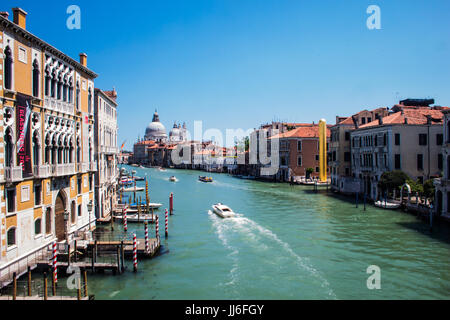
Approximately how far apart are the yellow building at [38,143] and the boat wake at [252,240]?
281 inches

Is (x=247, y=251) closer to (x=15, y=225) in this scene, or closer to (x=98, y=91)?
(x=15, y=225)

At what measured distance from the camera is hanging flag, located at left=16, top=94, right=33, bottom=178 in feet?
43.6

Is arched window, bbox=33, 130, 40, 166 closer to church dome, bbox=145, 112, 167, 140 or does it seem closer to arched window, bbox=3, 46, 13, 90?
arched window, bbox=3, 46, 13, 90

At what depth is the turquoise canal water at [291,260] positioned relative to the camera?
43.1 ft

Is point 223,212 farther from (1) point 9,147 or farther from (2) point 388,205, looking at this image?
(1) point 9,147

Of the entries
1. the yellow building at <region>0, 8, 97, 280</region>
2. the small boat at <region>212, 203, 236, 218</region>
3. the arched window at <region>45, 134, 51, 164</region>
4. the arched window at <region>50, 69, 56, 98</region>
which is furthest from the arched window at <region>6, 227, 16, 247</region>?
the small boat at <region>212, 203, 236, 218</region>

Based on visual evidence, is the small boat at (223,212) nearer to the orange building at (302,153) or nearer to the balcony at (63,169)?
the balcony at (63,169)

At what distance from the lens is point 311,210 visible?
30188 mm

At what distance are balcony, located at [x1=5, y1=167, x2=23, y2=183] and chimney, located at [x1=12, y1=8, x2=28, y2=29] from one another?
5105 millimetres

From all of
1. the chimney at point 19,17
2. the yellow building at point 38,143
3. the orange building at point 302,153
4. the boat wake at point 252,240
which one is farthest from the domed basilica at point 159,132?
the chimney at point 19,17

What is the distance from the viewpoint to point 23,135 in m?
13.6

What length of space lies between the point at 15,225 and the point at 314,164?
4926 centimetres
